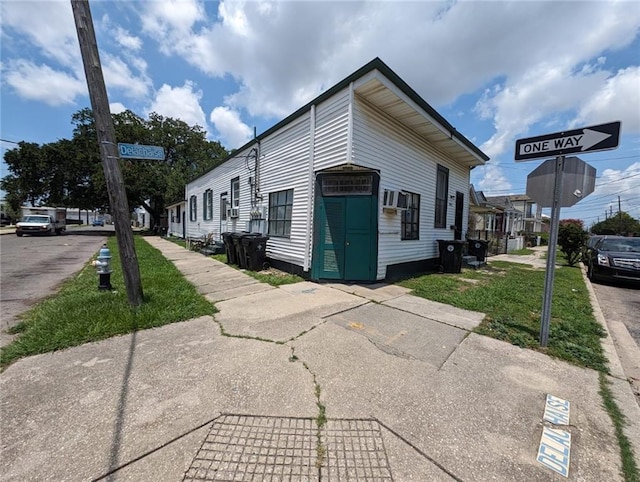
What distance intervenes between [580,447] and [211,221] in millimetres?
14884

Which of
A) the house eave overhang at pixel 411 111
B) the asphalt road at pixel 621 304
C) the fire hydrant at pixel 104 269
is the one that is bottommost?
the asphalt road at pixel 621 304

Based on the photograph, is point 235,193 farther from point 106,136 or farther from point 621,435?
point 621,435

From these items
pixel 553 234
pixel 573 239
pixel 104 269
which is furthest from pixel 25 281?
pixel 573 239

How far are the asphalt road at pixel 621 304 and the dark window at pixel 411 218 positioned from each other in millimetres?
4213

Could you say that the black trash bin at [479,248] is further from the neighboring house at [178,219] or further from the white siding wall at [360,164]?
the neighboring house at [178,219]

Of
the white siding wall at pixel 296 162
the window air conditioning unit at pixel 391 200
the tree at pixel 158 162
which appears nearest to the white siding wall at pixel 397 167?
the window air conditioning unit at pixel 391 200

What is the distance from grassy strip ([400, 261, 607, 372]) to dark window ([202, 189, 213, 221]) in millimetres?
11529

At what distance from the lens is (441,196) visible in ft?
30.6

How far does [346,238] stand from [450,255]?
164 inches

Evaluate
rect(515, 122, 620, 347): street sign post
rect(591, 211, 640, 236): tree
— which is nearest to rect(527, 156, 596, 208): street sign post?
rect(515, 122, 620, 347): street sign post

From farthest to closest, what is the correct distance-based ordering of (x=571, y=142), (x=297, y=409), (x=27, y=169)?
(x=27, y=169), (x=571, y=142), (x=297, y=409)

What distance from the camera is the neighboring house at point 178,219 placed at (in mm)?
20641

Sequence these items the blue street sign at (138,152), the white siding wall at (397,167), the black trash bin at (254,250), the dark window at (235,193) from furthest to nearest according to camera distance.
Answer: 1. the dark window at (235,193)
2. the black trash bin at (254,250)
3. the white siding wall at (397,167)
4. the blue street sign at (138,152)

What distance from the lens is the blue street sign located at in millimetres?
3844
